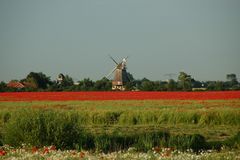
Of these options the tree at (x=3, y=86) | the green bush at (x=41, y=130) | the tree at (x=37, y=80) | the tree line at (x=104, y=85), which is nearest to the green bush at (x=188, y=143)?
the green bush at (x=41, y=130)

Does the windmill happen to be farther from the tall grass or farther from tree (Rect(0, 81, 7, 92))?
the tall grass

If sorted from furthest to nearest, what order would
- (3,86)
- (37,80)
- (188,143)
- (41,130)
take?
(37,80) < (3,86) < (188,143) < (41,130)

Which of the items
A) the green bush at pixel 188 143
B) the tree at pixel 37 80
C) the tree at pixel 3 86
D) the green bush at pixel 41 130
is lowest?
the green bush at pixel 188 143

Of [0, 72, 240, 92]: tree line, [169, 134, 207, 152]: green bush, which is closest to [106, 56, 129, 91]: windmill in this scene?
[0, 72, 240, 92]: tree line

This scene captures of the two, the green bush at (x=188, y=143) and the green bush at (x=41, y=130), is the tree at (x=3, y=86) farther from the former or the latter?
the green bush at (x=188, y=143)

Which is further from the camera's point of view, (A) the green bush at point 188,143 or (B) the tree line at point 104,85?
(B) the tree line at point 104,85

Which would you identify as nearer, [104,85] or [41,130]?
[41,130]

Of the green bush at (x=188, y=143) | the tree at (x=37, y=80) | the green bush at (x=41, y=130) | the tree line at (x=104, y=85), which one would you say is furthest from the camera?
the tree at (x=37, y=80)

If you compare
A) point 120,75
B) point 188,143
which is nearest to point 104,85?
point 120,75

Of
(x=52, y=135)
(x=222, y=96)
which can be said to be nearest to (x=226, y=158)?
(x=52, y=135)

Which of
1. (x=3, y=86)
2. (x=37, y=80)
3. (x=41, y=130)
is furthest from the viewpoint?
(x=37, y=80)

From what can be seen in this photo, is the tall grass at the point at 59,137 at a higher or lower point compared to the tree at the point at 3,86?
lower

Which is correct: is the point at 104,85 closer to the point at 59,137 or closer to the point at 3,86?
the point at 3,86

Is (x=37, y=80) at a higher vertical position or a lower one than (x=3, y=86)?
higher
